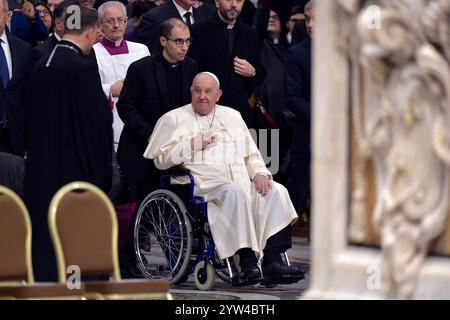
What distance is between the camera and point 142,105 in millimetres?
11766

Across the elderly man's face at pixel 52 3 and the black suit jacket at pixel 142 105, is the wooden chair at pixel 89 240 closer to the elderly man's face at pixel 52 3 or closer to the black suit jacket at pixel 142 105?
the black suit jacket at pixel 142 105

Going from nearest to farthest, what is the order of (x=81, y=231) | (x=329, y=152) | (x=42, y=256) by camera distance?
(x=329, y=152) < (x=81, y=231) < (x=42, y=256)

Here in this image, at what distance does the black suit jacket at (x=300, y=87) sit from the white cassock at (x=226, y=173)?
0.93 m

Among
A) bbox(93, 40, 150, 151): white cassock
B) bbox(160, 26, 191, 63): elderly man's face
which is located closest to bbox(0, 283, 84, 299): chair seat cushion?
bbox(160, 26, 191, 63): elderly man's face

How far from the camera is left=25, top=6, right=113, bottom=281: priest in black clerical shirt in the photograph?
969 centimetres

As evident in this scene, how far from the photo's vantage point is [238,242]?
11.1 metres

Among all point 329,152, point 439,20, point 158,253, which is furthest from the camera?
point 158,253

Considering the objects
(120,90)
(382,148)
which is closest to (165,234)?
(120,90)

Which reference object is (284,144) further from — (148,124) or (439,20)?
(439,20)

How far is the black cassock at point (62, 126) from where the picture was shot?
381 inches

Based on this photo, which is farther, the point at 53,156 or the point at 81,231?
the point at 53,156

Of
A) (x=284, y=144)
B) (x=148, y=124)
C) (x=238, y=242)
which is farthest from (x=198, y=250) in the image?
(x=284, y=144)

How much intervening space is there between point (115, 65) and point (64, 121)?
2725 mm

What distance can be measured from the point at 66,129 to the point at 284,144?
459 cm
